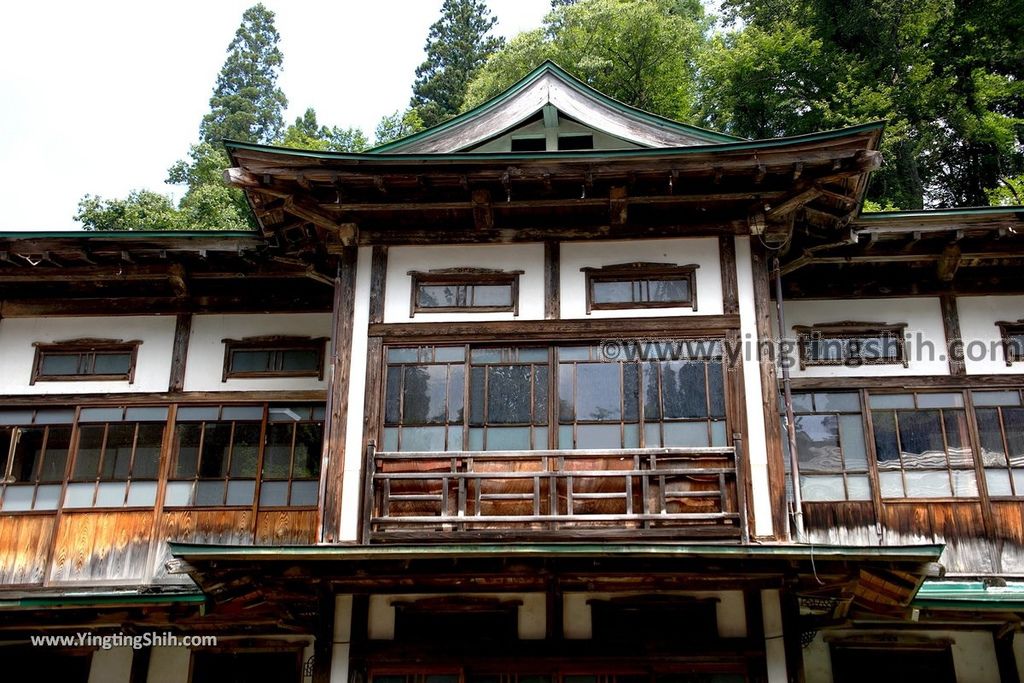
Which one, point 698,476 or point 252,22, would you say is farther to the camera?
point 252,22

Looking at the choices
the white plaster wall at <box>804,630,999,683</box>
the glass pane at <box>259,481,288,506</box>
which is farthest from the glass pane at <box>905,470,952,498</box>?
the glass pane at <box>259,481,288,506</box>

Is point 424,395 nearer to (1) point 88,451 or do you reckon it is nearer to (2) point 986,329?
(1) point 88,451

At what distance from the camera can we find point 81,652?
12.6 m

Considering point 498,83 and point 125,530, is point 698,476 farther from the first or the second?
point 498,83

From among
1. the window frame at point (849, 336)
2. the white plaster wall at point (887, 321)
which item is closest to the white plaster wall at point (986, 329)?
the white plaster wall at point (887, 321)

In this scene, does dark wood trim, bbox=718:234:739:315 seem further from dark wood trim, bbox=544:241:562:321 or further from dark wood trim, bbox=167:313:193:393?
dark wood trim, bbox=167:313:193:393

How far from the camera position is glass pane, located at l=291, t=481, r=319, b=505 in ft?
44.6

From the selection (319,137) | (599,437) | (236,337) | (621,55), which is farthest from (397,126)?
(599,437)

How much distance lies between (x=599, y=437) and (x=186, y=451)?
245 inches

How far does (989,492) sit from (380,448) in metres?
8.19

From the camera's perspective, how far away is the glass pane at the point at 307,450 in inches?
543

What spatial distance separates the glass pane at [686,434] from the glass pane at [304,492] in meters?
5.17

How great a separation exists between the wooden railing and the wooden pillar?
44cm

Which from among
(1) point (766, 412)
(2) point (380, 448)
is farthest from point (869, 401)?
(2) point (380, 448)
